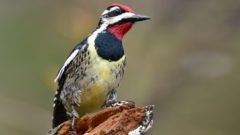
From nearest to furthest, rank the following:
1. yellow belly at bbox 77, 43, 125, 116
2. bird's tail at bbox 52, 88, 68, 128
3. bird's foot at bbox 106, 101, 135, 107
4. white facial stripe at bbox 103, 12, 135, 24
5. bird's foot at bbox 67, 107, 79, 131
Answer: bird's foot at bbox 106, 101, 135, 107
bird's foot at bbox 67, 107, 79, 131
yellow belly at bbox 77, 43, 125, 116
white facial stripe at bbox 103, 12, 135, 24
bird's tail at bbox 52, 88, 68, 128

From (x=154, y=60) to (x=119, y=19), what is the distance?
63.8 inches

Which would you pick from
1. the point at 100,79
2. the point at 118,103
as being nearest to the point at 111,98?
the point at 100,79

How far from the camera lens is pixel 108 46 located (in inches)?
335

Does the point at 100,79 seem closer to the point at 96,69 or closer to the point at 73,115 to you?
the point at 96,69

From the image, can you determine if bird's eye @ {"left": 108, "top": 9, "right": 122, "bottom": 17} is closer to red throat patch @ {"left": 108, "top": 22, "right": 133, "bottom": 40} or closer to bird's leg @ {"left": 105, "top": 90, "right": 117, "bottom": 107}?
red throat patch @ {"left": 108, "top": 22, "right": 133, "bottom": 40}

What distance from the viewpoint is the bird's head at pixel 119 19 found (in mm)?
8555

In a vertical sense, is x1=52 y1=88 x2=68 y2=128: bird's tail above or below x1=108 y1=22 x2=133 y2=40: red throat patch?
below

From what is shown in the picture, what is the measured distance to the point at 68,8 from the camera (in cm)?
1044

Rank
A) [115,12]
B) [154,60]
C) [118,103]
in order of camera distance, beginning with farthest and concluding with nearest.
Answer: [154,60] → [115,12] → [118,103]

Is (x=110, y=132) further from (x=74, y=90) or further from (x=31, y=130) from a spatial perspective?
(x=31, y=130)

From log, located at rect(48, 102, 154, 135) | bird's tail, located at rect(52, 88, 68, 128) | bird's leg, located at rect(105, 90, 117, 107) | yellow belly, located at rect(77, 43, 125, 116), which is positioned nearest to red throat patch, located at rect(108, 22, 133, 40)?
yellow belly, located at rect(77, 43, 125, 116)

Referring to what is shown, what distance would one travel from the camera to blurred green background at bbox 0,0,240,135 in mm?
9688

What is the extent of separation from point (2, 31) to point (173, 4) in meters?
2.19

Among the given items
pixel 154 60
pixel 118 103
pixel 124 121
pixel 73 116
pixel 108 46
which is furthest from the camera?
pixel 154 60
